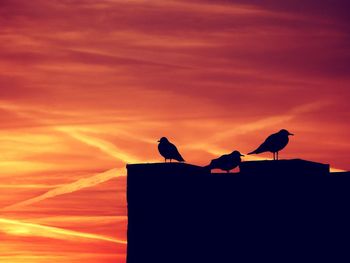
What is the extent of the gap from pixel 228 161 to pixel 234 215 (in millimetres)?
2969

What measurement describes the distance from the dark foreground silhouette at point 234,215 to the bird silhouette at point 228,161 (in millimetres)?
557

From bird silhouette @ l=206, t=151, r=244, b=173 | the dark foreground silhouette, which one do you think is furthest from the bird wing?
bird silhouette @ l=206, t=151, r=244, b=173

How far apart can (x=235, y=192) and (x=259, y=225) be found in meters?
1.99

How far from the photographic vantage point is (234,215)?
67.1 meters

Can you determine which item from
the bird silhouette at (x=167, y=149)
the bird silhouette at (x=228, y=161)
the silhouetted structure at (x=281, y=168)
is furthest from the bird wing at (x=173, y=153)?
the silhouetted structure at (x=281, y=168)

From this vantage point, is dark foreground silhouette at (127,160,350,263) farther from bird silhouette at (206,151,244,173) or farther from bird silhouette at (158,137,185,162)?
bird silhouette at (158,137,185,162)

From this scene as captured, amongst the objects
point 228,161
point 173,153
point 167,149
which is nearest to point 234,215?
point 228,161

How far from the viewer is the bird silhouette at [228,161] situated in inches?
2586

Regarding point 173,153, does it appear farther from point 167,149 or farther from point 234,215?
point 234,215

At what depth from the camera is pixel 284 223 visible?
65.9 metres

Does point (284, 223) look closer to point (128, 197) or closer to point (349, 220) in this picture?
point (349, 220)

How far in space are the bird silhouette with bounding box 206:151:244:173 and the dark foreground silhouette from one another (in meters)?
0.56

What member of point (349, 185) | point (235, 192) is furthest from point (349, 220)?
point (235, 192)

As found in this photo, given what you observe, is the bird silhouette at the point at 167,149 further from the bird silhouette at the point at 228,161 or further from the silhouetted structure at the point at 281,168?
the silhouetted structure at the point at 281,168
